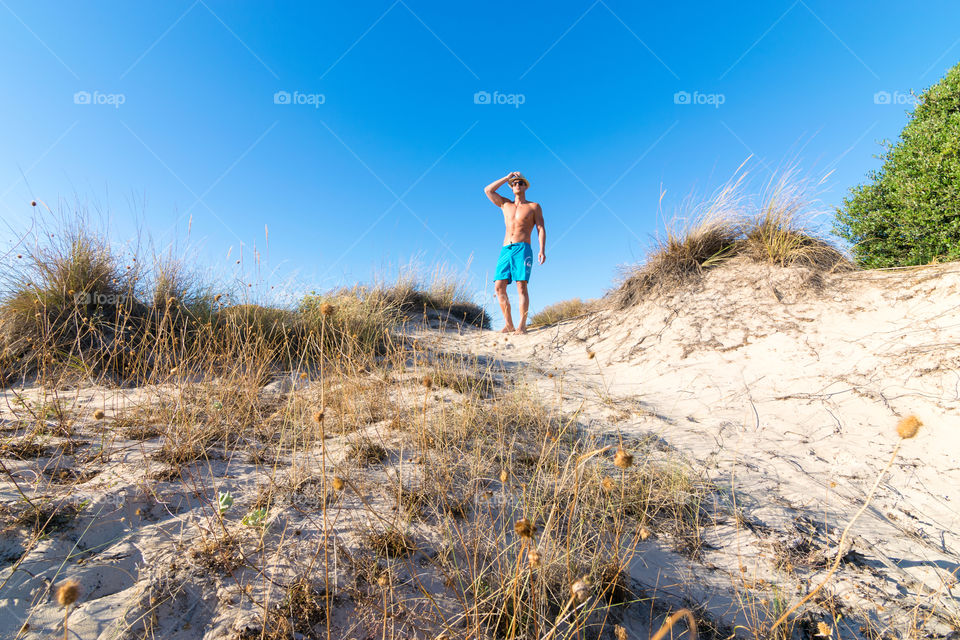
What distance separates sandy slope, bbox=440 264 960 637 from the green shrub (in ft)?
4.36

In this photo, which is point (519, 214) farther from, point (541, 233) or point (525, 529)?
point (525, 529)

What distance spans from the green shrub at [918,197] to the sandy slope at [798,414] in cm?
133

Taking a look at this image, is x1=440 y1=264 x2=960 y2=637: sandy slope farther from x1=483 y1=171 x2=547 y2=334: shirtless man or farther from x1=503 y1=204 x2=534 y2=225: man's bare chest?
x1=503 y1=204 x2=534 y2=225: man's bare chest

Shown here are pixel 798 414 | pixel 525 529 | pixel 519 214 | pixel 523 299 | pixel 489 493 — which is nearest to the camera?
pixel 525 529

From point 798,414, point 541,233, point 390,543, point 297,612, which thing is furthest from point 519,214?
point 297,612

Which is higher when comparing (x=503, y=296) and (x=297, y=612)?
(x=503, y=296)

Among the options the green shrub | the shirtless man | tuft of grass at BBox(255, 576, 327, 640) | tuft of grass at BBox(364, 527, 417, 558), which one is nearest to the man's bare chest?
the shirtless man

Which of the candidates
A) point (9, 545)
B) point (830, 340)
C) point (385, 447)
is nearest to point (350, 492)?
point (385, 447)

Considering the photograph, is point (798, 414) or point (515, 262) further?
point (515, 262)

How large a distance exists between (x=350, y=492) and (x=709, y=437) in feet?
8.16

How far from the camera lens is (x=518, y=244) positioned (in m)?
6.73

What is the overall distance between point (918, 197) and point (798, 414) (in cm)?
417

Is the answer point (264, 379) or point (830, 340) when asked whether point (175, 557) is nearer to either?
point (264, 379)

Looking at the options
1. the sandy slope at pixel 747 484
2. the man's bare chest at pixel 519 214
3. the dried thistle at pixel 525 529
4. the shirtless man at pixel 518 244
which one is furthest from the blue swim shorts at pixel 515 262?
the dried thistle at pixel 525 529
